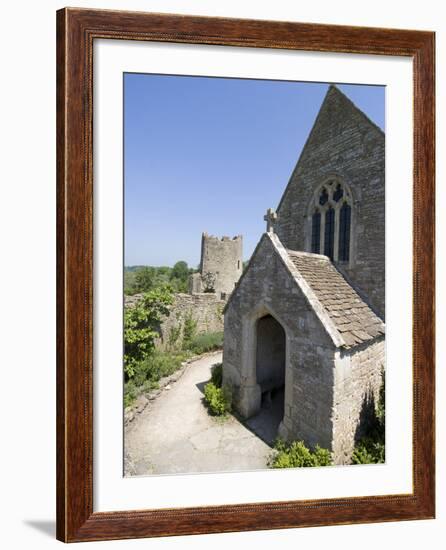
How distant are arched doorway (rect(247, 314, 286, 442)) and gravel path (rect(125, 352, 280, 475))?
0.03m

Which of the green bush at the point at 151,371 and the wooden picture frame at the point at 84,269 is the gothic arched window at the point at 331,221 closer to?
the wooden picture frame at the point at 84,269

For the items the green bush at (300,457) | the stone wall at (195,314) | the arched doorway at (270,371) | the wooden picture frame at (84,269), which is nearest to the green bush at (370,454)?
the green bush at (300,457)

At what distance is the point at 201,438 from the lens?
9.50 feet

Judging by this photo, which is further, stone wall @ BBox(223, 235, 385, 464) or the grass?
stone wall @ BBox(223, 235, 385, 464)

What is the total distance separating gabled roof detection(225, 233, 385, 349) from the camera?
3.27 m

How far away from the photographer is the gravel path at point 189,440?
254 cm

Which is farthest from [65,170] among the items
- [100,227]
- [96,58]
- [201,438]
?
[201,438]

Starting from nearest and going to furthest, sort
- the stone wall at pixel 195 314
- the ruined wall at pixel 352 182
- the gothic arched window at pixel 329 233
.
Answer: the ruined wall at pixel 352 182 → the gothic arched window at pixel 329 233 → the stone wall at pixel 195 314

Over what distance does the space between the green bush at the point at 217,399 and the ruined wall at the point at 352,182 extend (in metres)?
2.68

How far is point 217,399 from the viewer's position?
4238 mm

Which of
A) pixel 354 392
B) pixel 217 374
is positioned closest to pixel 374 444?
pixel 354 392

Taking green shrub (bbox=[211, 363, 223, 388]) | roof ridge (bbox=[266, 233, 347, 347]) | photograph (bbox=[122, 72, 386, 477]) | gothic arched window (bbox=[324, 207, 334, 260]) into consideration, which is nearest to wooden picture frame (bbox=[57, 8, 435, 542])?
photograph (bbox=[122, 72, 386, 477])

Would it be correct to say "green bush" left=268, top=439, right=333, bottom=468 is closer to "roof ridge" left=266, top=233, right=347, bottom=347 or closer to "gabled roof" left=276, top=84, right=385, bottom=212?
"roof ridge" left=266, top=233, right=347, bottom=347

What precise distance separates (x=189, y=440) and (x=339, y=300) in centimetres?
281
